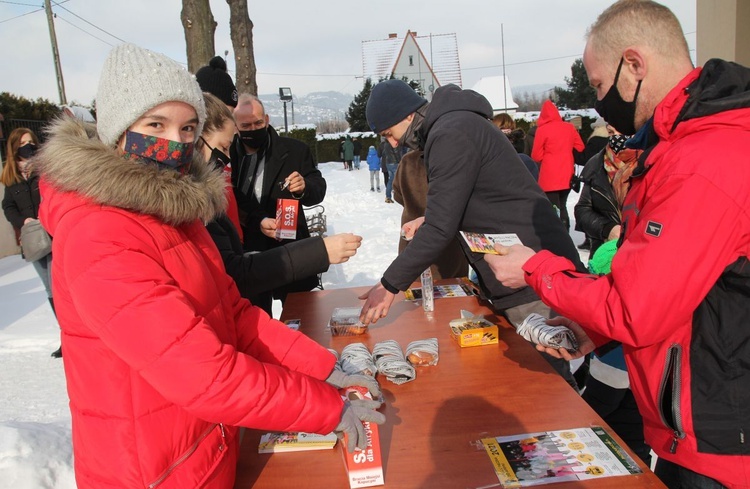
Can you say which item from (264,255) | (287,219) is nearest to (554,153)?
(287,219)

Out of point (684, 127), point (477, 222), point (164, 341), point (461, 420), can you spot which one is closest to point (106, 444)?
point (164, 341)

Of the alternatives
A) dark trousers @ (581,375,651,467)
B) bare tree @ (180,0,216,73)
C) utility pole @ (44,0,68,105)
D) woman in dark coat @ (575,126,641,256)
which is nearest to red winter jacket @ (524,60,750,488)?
dark trousers @ (581,375,651,467)

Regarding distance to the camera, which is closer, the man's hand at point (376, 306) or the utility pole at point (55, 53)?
the man's hand at point (376, 306)

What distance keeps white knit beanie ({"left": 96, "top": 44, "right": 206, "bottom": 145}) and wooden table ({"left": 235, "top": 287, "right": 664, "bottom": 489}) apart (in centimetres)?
90

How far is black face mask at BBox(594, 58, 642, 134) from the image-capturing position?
1432 mm

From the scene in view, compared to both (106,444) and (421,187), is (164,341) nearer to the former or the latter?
(106,444)

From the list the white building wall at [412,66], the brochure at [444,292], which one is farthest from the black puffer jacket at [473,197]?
the white building wall at [412,66]

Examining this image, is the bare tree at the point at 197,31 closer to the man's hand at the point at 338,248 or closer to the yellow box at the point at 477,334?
the man's hand at the point at 338,248

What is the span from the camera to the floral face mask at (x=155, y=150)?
3.97ft

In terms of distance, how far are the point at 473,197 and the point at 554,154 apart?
18.9 feet

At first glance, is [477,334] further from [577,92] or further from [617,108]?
[577,92]

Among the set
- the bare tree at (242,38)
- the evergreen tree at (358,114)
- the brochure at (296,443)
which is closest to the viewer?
the brochure at (296,443)

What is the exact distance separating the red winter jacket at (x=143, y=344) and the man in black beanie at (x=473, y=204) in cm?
103

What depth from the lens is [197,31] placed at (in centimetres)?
649
